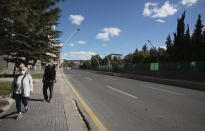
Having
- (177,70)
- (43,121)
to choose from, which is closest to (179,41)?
(177,70)

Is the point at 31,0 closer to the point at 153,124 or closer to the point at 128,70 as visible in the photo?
the point at 153,124

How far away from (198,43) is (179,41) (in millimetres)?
4045

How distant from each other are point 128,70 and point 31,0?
33.1 m

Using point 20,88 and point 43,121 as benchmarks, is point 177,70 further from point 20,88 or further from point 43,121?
point 20,88

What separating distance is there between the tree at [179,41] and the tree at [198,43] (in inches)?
92.2

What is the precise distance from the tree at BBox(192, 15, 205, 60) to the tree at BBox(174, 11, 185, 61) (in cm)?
234

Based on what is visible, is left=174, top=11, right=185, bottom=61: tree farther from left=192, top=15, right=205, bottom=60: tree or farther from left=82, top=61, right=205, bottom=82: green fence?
left=82, top=61, right=205, bottom=82: green fence

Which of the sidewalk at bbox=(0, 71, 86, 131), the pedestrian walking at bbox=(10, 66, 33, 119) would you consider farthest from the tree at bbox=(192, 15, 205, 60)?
the pedestrian walking at bbox=(10, 66, 33, 119)

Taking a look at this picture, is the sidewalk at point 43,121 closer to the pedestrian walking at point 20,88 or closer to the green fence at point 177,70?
the pedestrian walking at point 20,88

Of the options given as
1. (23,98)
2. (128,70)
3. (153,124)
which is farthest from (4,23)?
(128,70)

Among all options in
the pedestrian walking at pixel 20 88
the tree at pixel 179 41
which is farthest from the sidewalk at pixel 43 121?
the tree at pixel 179 41

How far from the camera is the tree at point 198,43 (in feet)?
89.5

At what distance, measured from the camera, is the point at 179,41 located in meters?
31.6

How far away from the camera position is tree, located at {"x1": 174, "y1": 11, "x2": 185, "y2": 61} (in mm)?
30659
